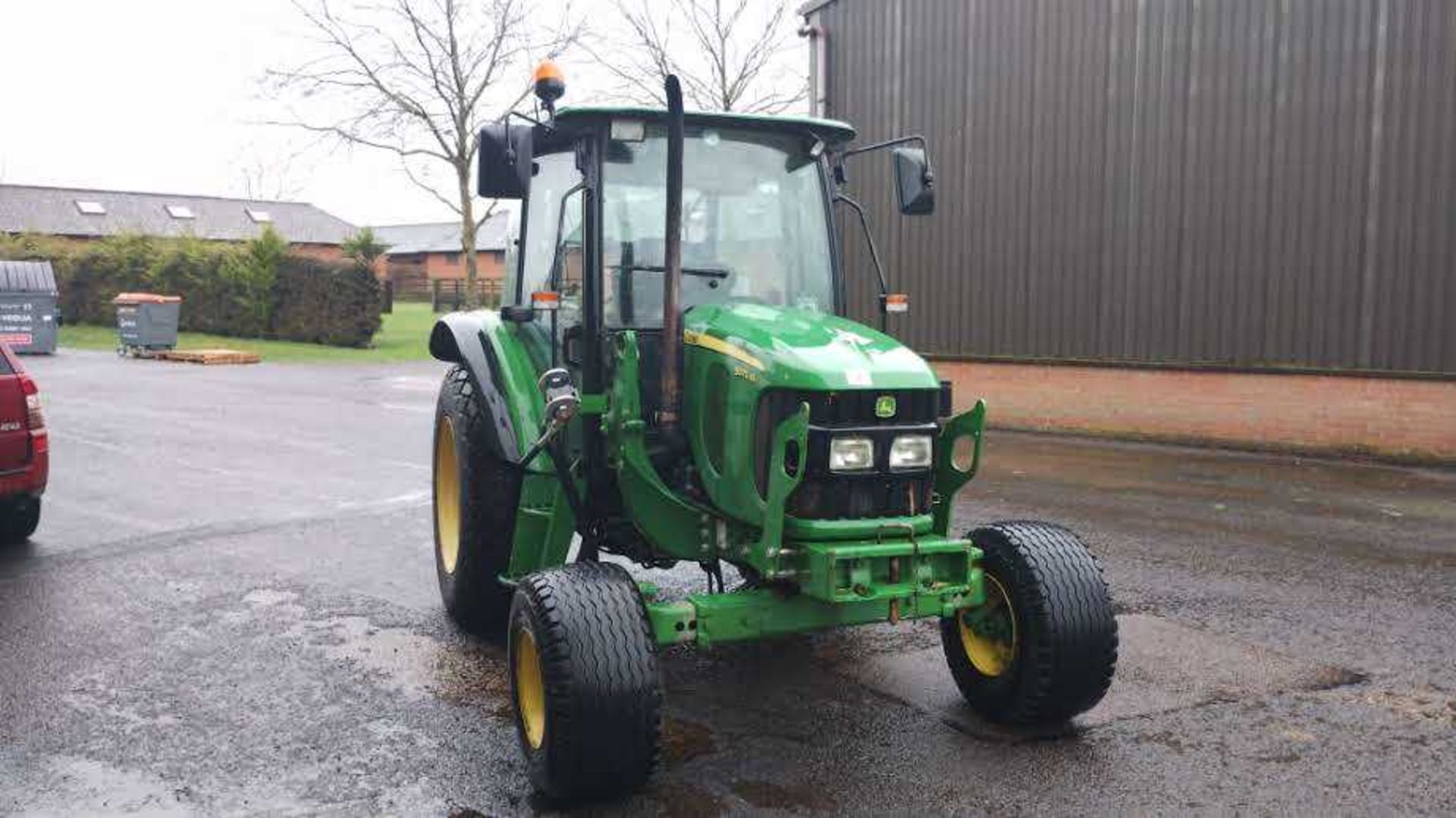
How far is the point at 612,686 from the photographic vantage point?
3.90m

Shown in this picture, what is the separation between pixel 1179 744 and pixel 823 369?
194cm

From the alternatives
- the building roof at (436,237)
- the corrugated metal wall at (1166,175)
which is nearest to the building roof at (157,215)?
the building roof at (436,237)

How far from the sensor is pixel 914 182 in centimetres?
538

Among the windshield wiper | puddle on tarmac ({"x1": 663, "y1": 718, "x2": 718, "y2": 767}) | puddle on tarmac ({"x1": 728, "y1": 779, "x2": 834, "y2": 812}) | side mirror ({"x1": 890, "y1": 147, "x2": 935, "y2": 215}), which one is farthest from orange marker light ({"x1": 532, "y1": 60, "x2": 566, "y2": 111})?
puddle on tarmac ({"x1": 728, "y1": 779, "x2": 834, "y2": 812})

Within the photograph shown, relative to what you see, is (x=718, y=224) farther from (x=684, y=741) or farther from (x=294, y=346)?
(x=294, y=346)

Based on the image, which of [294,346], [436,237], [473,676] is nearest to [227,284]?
[294,346]

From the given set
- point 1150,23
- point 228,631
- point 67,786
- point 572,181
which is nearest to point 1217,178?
point 1150,23

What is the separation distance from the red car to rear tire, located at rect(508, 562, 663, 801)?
494 cm

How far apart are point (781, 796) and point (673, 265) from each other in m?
1.89

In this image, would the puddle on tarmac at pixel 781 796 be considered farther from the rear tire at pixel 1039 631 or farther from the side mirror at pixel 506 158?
the side mirror at pixel 506 158

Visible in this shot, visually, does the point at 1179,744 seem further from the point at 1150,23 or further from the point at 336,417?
the point at 336,417

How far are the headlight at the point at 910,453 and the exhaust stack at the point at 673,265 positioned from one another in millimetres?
851

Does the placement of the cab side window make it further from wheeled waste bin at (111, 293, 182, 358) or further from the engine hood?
wheeled waste bin at (111, 293, 182, 358)

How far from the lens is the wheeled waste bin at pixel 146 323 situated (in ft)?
81.5
